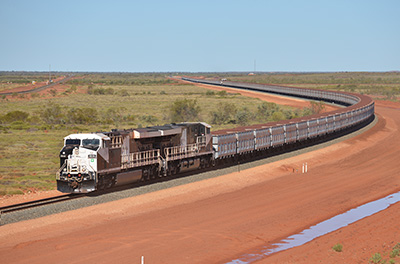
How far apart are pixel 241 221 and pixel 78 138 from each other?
9.40 meters

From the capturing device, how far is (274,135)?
41.5 metres

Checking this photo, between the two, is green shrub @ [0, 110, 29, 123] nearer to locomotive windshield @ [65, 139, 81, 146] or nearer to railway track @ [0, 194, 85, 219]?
locomotive windshield @ [65, 139, 81, 146]

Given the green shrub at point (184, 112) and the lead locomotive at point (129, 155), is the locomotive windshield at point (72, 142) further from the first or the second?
the green shrub at point (184, 112)

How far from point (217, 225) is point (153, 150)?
8.64m

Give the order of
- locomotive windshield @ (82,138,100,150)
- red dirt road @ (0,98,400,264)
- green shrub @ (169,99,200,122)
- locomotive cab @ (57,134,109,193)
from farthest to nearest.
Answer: green shrub @ (169,99,200,122)
locomotive windshield @ (82,138,100,150)
locomotive cab @ (57,134,109,193)
red dirt road @ (0,98,400,264)

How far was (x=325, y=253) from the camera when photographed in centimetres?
1973

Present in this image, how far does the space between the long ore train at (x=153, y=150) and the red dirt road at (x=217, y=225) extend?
1647mm

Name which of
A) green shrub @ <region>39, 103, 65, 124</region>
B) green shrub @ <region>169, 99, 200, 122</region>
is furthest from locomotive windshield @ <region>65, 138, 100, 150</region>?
green shrub @ <region>169, 99, 200, 122</region>

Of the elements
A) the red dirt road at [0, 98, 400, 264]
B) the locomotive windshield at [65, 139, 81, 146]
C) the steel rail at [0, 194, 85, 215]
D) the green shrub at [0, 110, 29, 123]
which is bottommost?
the red dirt road at [0, 98, 400, 264]

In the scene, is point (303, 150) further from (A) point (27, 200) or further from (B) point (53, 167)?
(A) point (27, 200)

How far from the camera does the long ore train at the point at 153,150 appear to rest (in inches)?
1032

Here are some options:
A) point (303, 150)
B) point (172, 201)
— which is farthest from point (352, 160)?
point (172, 201)

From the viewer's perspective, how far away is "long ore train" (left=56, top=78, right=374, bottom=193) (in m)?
26.2

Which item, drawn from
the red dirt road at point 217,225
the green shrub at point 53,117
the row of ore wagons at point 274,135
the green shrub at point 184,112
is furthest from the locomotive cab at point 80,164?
the green shrub at point 184,112
